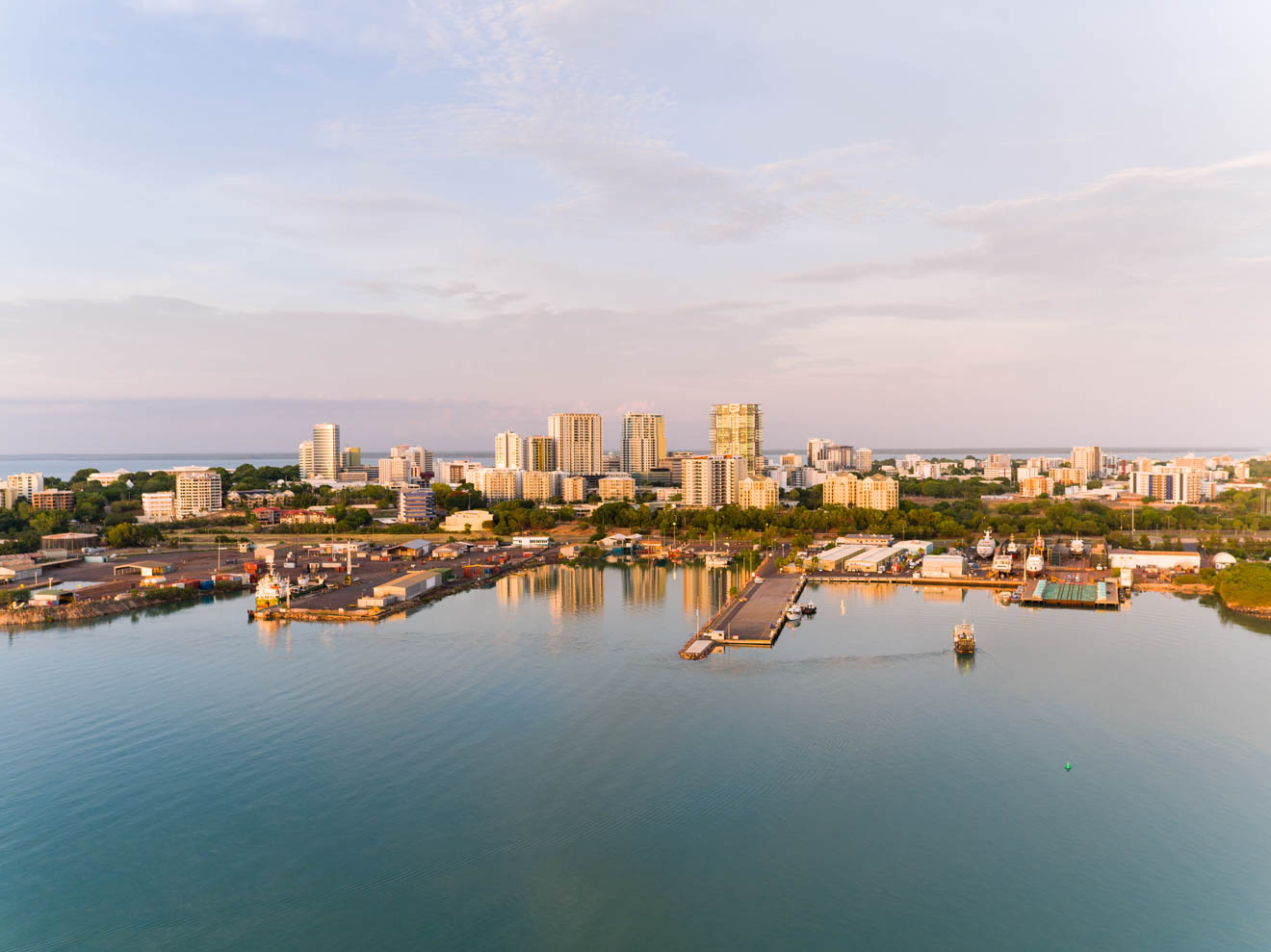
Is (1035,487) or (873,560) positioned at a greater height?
(1035,487)

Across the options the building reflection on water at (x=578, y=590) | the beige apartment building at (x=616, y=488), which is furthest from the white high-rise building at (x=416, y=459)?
the building reflection on water at (x=578, y=590)

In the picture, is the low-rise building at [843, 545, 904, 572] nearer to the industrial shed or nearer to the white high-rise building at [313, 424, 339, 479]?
the industrial shed

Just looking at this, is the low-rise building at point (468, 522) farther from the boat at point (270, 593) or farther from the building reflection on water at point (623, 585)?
the boat at point (270, 593)

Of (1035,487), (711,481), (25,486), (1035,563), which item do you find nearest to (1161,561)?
(1035,563)

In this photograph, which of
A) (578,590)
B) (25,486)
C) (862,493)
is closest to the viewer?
(578,590)

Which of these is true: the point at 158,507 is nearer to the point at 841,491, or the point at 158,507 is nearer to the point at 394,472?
the point at 394,472

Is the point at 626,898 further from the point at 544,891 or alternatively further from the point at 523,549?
the point at 523,549

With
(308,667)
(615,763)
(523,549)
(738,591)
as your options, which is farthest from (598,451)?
(615,763)

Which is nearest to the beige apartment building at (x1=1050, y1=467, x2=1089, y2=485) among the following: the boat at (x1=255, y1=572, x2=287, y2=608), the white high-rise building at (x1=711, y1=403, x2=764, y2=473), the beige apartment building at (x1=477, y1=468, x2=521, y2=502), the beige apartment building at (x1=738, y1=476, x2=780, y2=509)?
the white high-rise building at (x1=711, y1=403, x2=764, y2=473)
